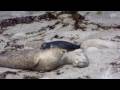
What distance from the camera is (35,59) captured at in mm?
3551

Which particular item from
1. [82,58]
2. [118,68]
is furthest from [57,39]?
[118,68]

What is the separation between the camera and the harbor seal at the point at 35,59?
350 cm

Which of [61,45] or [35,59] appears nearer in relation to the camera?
[35,59]

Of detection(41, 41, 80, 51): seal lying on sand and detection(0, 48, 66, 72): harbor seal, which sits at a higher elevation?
detection(41, 41, 80, 51): seal lying on sand

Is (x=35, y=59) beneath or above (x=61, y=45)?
beneath

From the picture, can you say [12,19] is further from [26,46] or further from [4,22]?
[26,46]

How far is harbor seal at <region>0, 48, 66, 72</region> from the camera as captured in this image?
3502 mm

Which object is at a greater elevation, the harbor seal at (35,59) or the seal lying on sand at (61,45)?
the seal lying on sand at (61,45)

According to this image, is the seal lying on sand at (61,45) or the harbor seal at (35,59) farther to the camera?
the seal lying on sand at (61,45)

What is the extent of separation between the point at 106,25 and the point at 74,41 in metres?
0.63

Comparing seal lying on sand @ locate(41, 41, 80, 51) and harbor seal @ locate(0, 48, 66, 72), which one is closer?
harbor seal @ locate(0, 48, 66, 72)
